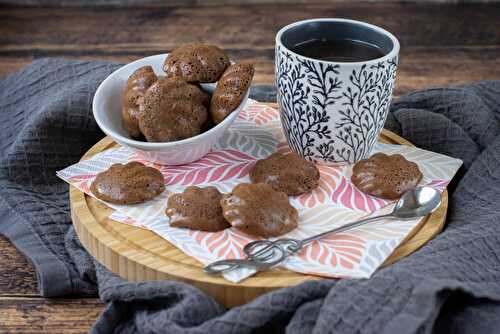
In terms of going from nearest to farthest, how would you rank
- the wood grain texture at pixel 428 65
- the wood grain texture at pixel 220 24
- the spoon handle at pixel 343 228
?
the spoon handle at pixel 343 228 < the wood grain texture at pixel 428 65 < the wood grain texture at pixel 220 24

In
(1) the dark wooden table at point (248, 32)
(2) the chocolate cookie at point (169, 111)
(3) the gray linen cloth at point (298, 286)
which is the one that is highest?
(2) the chocolate cookie at point (169, 111)

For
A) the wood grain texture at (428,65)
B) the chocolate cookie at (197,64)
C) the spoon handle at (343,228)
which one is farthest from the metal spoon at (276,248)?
the wood grain texture at (428,65)

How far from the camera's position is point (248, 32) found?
236 cm

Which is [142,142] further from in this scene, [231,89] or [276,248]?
[276,248]

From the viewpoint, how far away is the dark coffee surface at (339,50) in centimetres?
135

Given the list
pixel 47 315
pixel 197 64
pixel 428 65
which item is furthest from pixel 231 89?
pixel 428 65

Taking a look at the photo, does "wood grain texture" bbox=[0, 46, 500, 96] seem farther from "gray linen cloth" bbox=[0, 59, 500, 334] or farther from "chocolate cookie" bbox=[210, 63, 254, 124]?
"chocolate cookie" bbox=[210, 63, 254, 124]

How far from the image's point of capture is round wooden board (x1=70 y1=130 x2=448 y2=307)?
Result: 1.10m

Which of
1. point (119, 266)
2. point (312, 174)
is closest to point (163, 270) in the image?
point (119, 266)

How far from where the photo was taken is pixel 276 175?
1285mm

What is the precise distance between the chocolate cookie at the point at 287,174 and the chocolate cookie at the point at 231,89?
0.11 meters

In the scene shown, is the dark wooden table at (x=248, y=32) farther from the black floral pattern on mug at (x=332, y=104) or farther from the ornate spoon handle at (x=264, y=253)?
the ornate spoon handle at (x=264, y=253)

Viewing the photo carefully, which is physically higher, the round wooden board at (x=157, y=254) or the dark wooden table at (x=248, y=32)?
the dark wooden table at (x=248, y=32)

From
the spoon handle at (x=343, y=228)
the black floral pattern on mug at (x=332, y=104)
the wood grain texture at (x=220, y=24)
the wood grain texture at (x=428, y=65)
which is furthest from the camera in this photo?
the wood grain texture at (x=220, y=24)
